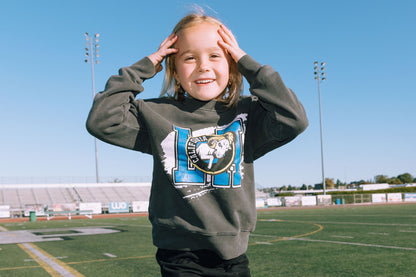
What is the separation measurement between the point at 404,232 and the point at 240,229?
29.7ft

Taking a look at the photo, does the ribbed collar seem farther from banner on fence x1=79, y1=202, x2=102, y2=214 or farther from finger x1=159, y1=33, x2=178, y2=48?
banner on fence x1=79, y1=202, x2=102, y2=214

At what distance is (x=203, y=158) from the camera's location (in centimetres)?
174

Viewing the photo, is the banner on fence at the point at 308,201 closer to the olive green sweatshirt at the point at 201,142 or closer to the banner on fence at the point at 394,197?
the banner on fence at the point at 394,197

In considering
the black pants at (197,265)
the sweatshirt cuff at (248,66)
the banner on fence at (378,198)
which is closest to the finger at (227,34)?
the sweatshirt cuff at (248,66)

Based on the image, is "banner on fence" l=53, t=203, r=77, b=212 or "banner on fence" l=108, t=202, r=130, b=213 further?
"banner on fence" l=108, t=202, r=130, b=213

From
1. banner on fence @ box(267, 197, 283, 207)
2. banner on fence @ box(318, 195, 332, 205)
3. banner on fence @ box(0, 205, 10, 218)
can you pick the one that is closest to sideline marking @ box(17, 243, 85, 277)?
banner on fence @ box(0, 205, 10, 218)

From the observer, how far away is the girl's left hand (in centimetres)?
180

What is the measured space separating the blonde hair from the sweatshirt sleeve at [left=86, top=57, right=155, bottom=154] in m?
0.12

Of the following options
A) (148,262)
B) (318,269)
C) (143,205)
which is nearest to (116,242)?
Answer: (148,262)

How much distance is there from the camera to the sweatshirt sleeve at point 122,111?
1.76 metres

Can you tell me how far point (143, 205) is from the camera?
3047cm

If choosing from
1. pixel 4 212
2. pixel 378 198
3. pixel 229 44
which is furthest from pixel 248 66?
pixel 378 198

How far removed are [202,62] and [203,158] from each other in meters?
0.44

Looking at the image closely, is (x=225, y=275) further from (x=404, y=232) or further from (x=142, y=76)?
(x=404, y=232)
